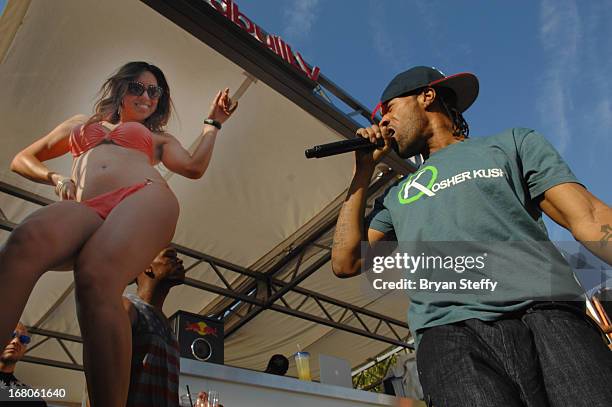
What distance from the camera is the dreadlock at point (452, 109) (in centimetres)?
150

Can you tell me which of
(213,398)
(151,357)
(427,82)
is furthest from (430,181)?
(213,398)

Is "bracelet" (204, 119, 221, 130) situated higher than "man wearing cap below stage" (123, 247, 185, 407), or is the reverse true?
"bracelet" (204, 119, 221, 130)

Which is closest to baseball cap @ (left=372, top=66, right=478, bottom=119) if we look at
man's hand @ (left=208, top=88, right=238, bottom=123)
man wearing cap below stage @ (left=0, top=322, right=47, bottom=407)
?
man's hand @ (left=208, top=88, right=238, bottom=123)

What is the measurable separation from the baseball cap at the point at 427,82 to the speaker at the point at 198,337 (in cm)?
253

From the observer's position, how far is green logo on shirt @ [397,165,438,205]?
1212 millimetres

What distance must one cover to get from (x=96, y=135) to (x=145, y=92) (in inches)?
15.1

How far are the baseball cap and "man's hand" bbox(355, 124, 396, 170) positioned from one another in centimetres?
8

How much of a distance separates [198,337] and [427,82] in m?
2.71

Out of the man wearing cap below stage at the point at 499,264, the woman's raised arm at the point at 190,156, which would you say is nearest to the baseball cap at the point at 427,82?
the man wearing cap below stage at the point at 499,264

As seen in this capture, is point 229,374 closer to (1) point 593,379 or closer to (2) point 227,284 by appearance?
(1) point 593,379

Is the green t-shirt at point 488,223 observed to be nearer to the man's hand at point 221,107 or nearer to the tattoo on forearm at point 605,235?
the tattoo on forearm at point 605,235

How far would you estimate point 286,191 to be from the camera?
5277mm

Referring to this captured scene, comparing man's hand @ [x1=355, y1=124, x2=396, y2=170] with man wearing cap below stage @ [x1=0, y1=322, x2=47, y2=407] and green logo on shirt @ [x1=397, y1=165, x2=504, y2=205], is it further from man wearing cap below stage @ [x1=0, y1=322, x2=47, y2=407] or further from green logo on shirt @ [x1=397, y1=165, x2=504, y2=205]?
man wearing cap below stage @ [x1=0, y1=322, x2=47, y2=407]

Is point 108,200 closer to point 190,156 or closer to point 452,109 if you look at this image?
point 190,156
